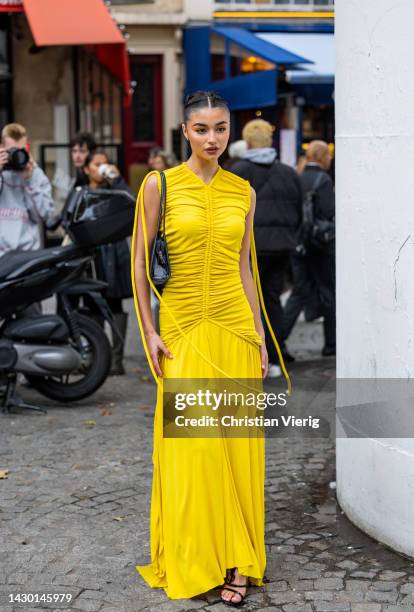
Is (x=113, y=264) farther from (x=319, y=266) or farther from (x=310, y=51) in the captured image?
(x=310, y=51)

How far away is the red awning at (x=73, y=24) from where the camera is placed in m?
12.6

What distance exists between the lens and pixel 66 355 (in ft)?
24.1

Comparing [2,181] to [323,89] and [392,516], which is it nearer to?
[392,516]

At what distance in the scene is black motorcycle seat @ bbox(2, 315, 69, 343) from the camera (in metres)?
7.42

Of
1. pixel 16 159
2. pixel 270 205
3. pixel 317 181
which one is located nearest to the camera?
pixel 16 159

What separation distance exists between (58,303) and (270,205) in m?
1.83

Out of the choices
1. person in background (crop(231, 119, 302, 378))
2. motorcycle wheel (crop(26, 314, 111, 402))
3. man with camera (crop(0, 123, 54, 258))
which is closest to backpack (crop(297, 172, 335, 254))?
person in background (crop(231, 119, 302, 378))

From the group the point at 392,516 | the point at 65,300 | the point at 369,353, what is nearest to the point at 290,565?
the point at 392,516

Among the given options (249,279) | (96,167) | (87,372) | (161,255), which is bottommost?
(87,372)

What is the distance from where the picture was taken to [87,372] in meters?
7.63

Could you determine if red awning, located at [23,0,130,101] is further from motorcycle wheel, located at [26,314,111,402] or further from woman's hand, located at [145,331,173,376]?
woman's hand, located at [145,331,173,376]

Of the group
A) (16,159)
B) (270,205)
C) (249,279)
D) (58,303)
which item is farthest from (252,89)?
(249,279)

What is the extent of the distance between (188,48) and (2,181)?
9741 millimetres

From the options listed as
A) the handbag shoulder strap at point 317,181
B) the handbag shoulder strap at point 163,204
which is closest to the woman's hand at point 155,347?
the handbag shoulder strap at point 163,204
